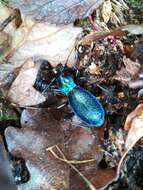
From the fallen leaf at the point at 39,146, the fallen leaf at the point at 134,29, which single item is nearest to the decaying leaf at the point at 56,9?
the fallen leaf at the point at 134,29

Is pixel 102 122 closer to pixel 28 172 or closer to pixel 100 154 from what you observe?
pixel 100 154

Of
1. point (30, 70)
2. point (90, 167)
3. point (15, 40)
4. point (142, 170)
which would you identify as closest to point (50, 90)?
point (30, 70)

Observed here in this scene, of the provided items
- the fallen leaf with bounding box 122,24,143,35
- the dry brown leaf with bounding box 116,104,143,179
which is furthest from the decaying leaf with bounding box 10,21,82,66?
the dry brown leaf with bounding box 116,104,143,179

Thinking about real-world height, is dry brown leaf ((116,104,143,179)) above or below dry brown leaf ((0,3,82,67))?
below

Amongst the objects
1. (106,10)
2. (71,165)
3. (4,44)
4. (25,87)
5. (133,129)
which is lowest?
(71,165)

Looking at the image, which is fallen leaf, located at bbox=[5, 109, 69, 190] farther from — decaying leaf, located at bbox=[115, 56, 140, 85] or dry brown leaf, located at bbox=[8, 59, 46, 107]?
decaying leaf, located at bbox=[115, 56, 140, 85]

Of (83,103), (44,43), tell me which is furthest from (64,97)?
(44,43)

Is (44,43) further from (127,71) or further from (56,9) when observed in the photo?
(127,71)
